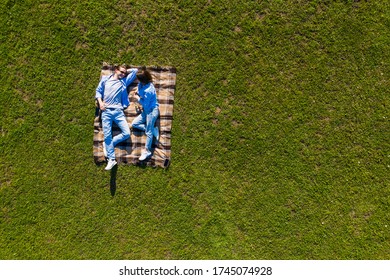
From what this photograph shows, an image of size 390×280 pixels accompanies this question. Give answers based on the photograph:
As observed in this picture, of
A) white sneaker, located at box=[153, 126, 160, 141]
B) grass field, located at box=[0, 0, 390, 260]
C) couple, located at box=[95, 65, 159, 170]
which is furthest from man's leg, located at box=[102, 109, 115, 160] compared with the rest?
white sneaker, located at box=[153, 126, 160, 141]

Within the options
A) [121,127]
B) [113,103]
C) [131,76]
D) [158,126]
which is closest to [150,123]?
[158,126]

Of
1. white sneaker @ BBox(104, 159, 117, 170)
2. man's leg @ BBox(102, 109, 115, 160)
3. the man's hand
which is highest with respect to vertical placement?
the man's hand

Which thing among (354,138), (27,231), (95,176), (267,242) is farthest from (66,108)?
(354,138)

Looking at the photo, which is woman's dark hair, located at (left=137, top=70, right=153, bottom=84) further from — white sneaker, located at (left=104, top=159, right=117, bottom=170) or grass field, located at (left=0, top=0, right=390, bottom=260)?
white sneaker, located at (left=104, top=159, right=117, bottom=170)

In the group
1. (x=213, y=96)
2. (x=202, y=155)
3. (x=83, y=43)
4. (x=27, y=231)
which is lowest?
(x=27, y=231)

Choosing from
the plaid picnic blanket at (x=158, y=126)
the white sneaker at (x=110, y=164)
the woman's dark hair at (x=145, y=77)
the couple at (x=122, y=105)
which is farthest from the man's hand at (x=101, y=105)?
the white sneaker at (x=110, y=164)
